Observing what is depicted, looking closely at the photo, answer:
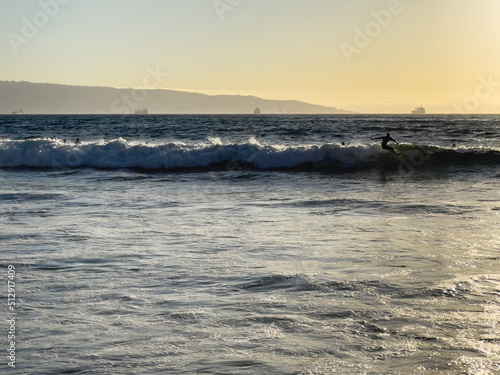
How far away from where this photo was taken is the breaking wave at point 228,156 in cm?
2672

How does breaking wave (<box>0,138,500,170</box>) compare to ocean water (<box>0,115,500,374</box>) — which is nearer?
ocean water (<box>0,115,500,374</box>)

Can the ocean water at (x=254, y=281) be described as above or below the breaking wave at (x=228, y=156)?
below

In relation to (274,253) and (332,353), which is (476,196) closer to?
(274,253)

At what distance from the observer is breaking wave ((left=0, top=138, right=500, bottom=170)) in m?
26.7

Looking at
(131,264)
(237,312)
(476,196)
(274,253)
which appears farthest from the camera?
(476,196)

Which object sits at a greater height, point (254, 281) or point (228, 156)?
point (228, 156)

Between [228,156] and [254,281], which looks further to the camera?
[228,156]

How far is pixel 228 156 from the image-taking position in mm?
28484

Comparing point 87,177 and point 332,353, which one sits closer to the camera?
point 332,353

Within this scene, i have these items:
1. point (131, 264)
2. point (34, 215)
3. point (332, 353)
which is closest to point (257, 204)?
point (34, 215)

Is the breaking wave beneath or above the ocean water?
above

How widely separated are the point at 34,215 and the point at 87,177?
10.2 m

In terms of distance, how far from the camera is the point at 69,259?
336 inches

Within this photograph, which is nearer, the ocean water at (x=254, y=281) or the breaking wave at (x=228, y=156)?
Answer: the ocean water at (x=254, y=281)
